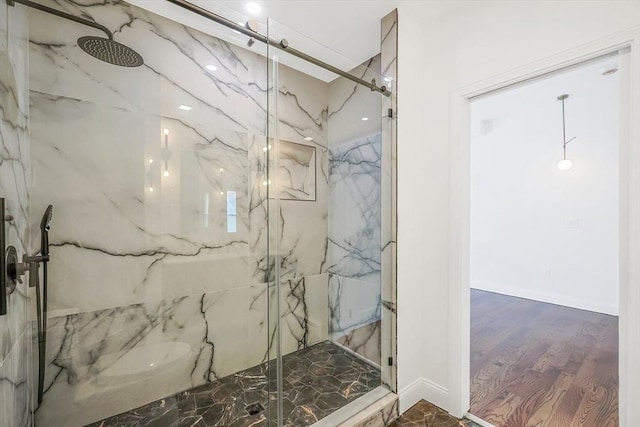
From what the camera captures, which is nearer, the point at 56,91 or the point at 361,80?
the point at 56,91

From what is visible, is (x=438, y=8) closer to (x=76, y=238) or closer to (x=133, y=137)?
(x=133, y=137)

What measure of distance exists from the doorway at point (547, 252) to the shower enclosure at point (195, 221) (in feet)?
3.78

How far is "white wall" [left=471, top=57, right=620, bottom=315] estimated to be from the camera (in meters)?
3.48

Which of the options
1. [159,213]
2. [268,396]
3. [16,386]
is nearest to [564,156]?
[268,396]

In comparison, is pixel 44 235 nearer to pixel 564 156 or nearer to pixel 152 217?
pixel 152 217

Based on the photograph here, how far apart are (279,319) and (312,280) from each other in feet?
1.77

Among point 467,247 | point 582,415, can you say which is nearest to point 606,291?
point 582,415

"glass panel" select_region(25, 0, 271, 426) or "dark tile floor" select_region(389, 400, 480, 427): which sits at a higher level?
"glass panel" select_region(25, 0, 271, 426)

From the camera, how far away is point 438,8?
1.79 metres

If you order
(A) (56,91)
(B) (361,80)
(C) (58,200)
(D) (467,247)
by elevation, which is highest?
(B) (361,80)

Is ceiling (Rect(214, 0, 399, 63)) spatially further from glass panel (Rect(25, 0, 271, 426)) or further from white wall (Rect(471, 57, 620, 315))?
white wall (Rect(471, 57, 620, 315))

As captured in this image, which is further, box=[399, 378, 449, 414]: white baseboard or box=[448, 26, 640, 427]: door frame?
box=[399, 378, 449, 414]: white baseboard

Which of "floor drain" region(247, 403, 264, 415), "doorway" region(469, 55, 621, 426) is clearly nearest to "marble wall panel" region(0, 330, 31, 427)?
"floor drain" region(247, 403, 264, 415)

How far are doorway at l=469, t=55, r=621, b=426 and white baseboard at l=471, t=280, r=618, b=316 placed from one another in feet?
0.04
